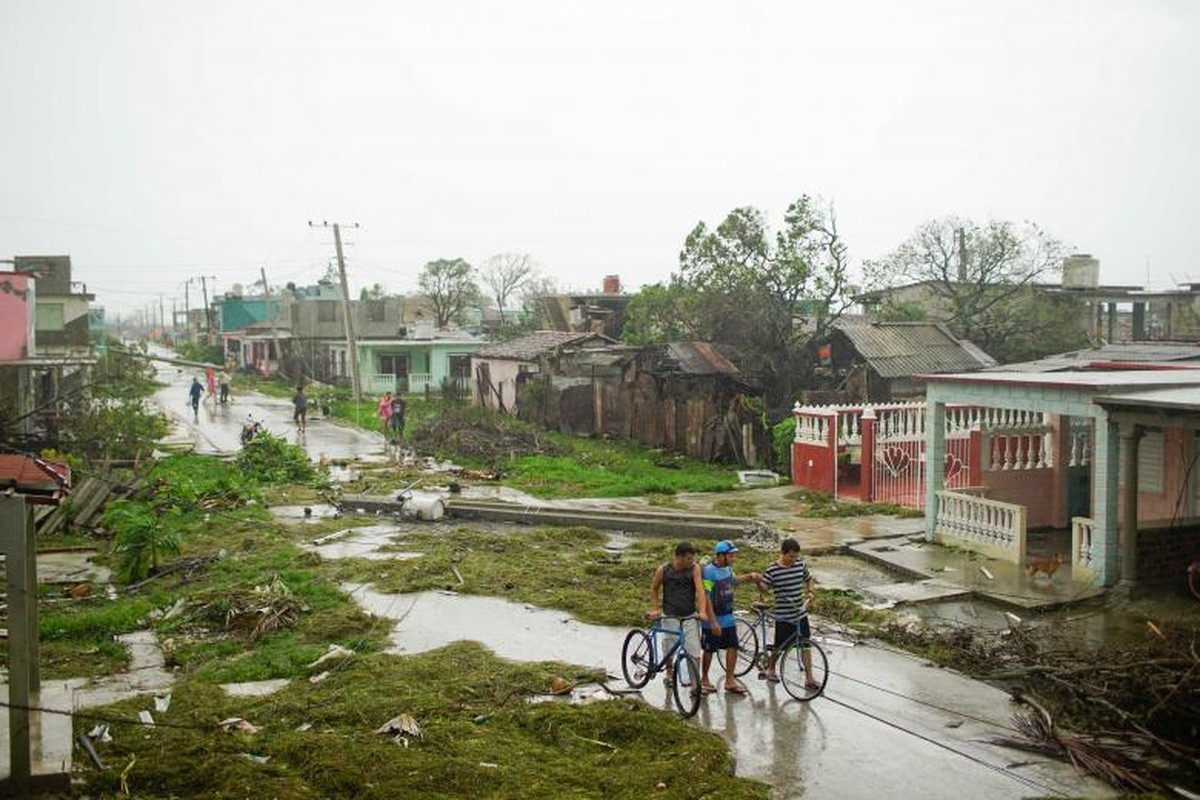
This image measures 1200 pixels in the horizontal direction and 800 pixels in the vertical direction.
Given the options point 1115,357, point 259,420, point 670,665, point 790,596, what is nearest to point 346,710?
point 670,665

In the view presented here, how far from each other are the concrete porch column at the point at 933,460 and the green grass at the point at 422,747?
329 inches

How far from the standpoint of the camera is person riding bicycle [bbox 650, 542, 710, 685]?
32.0 feet

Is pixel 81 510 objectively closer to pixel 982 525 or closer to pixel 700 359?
pixel 982 525

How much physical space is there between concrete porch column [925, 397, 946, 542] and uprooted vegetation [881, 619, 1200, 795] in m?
5.88

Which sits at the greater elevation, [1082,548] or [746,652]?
[1082,548]

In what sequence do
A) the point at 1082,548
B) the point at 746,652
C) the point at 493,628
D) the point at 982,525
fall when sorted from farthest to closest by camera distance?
1. the point at 982,525
2. the point at 1082,548
3. the point at 493,628
4. the point at 746,652

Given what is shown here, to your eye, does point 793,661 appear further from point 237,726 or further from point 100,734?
point 100,734

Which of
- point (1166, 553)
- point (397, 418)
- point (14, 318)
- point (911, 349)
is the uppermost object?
point (14, 318)

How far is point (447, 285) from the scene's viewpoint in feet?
243

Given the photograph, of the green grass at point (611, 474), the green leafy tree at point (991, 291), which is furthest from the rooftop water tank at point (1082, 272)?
the green grass at point (611, 474)

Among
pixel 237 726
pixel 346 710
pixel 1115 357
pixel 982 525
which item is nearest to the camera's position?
pixel 237 726

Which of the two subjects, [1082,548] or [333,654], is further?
[1082,548]

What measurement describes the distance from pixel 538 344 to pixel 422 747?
3111 centimetres

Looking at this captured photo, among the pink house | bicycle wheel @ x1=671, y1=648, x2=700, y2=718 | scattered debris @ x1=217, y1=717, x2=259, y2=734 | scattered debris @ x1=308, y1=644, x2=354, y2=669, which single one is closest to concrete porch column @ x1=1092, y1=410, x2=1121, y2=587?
bicycle wheel @ x1=671, y1=648, x2=700, y2=718
